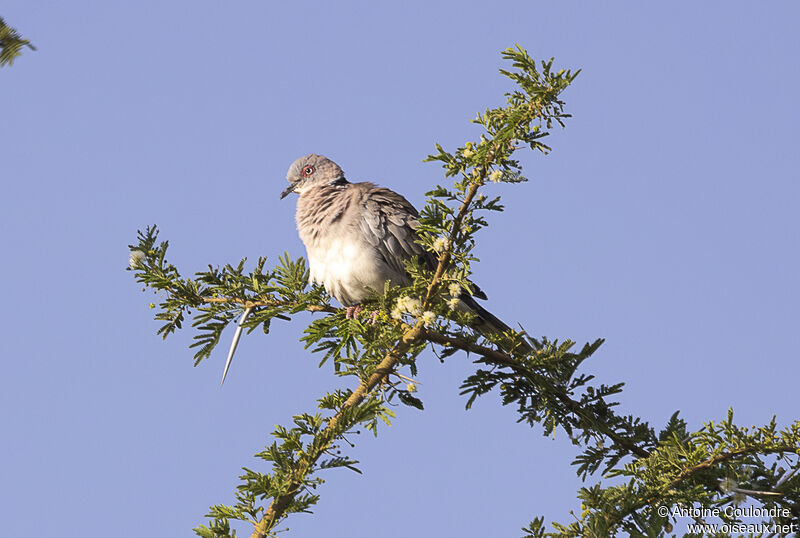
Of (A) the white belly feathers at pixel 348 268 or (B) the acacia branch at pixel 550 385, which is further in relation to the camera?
(A) the white belly feathers at pixel 348 268

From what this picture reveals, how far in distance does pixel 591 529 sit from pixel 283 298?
6.88 ft

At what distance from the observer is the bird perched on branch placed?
256 inches

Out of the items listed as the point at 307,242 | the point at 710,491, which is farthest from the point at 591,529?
the point at 307,242

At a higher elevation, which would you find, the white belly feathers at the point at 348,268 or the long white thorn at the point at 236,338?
the white belly feathers at the point at 348,268

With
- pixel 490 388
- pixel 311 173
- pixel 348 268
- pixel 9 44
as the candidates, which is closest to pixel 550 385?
pixel 490 388

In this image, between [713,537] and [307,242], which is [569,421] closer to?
[713,537]

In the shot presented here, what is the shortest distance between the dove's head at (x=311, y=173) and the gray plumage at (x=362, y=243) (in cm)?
87

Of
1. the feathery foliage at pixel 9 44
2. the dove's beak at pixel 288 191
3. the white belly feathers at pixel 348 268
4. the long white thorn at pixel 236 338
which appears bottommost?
the feathery foliage at pixel 9 44

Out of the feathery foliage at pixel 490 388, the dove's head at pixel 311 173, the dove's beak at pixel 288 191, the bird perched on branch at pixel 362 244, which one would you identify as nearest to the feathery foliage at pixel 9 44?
the feathery foliage at pixel 490 388

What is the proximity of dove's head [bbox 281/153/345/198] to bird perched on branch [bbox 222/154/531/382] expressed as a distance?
2.81 feet

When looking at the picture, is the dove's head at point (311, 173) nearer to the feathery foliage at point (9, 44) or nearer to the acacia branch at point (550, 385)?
the acacia branch at point (550, 385)

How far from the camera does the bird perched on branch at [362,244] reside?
6.51m

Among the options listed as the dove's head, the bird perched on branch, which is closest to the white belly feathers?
the bird perched on branch

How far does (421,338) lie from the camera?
4.17m
